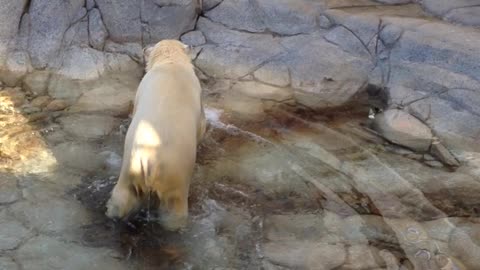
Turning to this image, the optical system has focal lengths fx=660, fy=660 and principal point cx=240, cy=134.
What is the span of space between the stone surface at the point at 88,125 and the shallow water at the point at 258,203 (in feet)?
0.25

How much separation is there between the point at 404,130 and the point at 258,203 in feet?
5.96

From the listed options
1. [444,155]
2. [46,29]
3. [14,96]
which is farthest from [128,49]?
[444,155]

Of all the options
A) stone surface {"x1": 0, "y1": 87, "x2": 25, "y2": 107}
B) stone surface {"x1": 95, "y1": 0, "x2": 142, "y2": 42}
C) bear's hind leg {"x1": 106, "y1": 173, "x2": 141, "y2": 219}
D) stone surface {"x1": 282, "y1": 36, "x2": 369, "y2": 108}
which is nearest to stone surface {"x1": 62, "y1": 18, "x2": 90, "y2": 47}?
stone surface {"x1": 95, "y1": 0, "x2": 142, "y2": 42}

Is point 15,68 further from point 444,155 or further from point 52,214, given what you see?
point 444,155

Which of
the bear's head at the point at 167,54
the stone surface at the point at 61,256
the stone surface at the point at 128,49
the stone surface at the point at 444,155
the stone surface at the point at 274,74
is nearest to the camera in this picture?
the stone surface at the point at 61,256

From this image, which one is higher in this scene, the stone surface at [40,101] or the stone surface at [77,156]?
the stone surface at [40,101]

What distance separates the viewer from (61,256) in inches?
163

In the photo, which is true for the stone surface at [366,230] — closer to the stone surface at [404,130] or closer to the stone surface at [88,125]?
the stone surface at [404,130]

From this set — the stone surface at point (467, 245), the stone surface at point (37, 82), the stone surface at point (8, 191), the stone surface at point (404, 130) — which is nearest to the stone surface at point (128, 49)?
the stone surface at point (37, 82)

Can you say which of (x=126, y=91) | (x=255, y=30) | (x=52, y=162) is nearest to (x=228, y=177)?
(x=52, y=162)

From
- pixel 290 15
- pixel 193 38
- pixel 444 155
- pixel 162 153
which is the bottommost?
pixel 444 155

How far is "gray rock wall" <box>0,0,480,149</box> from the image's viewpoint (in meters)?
6.21

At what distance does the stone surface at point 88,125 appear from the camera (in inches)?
221

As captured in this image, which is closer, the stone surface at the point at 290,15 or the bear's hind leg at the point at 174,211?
the bear's hind leg at the point at 174,211
